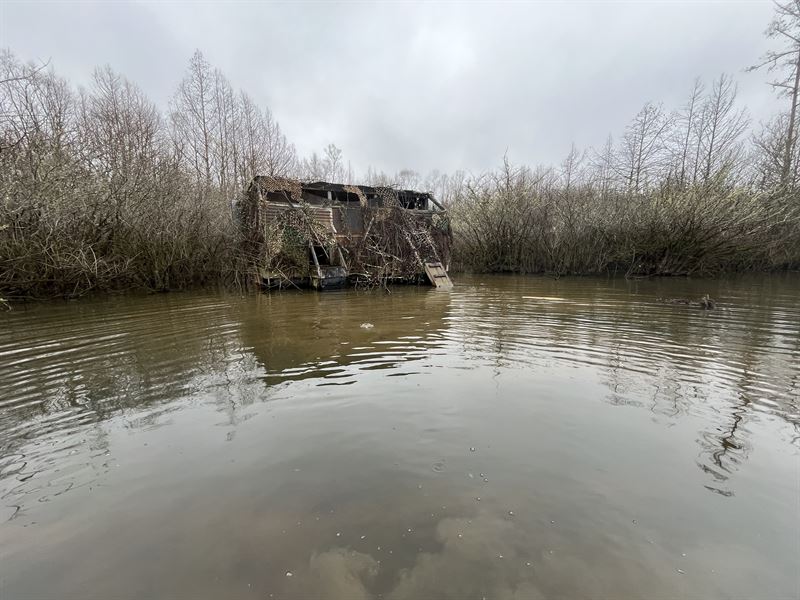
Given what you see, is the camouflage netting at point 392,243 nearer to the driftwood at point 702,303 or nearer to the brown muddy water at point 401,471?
the driftwood at point 702,303

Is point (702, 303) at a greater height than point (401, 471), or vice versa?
point (702, 303)

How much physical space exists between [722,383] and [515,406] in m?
2.53

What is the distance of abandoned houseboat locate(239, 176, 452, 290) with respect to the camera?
46.8 feet

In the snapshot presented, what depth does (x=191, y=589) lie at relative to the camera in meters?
1.70

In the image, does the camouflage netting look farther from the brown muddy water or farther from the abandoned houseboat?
the brown muddy water

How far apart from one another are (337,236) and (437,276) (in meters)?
4.47

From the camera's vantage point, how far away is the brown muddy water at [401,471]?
70.2 inches

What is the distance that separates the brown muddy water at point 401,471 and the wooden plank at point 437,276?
901 cm

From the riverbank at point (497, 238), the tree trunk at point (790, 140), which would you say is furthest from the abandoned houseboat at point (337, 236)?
the tree trunk at point (790, 140)

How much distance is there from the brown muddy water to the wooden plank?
9009mm

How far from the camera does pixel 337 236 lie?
1536 centimetres

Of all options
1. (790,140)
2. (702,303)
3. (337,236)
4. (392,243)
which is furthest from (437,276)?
(790,140)

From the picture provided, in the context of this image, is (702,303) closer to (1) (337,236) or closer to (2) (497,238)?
(1) (337,236)

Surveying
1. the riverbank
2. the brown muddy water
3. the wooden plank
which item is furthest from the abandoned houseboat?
the brown muddy water
